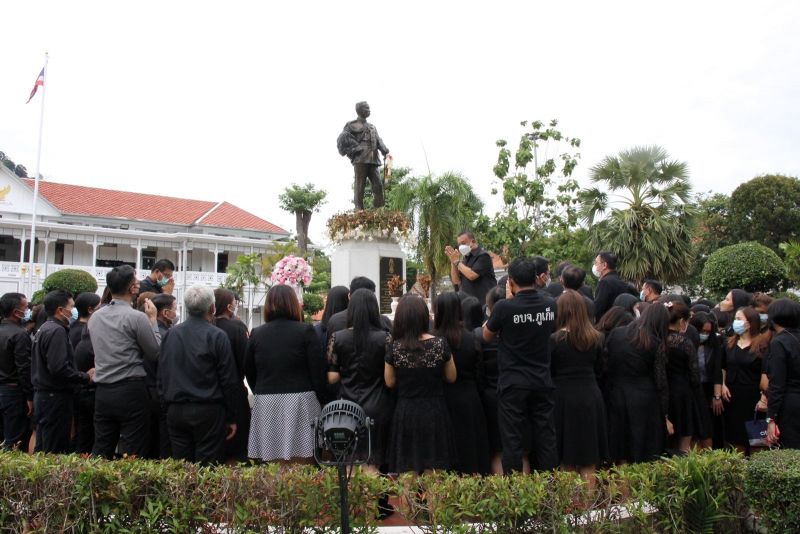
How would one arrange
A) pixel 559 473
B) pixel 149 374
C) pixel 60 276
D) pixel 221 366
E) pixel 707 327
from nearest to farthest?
1. pixel 559 473
2. pixel 221 366
3. pixel 149 374
4. pixel 707 327
5. pixel 60 276

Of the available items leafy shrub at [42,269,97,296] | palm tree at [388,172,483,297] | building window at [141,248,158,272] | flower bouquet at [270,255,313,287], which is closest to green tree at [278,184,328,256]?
building window at [141,248,158,272]

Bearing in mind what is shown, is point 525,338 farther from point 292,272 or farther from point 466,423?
point 292,272

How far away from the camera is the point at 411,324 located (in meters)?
4.68

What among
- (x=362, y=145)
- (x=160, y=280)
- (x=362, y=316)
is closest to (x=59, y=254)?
(x=362, y=145)

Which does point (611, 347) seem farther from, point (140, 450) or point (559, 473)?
point (140, 450)

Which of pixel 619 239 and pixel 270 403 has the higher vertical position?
pixel 619 239

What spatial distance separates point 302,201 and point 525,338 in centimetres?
4042

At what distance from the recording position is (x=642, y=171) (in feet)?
57.5

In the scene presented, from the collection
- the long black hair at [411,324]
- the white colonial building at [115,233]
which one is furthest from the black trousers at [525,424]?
the white colonial building at [115,233]

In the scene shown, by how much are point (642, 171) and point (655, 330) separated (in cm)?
1346

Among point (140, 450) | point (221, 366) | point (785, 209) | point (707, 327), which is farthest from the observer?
point (785, 209)

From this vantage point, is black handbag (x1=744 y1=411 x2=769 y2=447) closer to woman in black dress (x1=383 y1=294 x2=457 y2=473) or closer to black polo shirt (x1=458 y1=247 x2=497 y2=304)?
woman in black dress (x1=383 y1=294 x2=457 y2=473)

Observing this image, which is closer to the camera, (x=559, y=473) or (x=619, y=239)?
(x=559, y=473)

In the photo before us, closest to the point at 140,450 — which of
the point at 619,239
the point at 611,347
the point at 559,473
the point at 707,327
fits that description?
the point at 559,473
